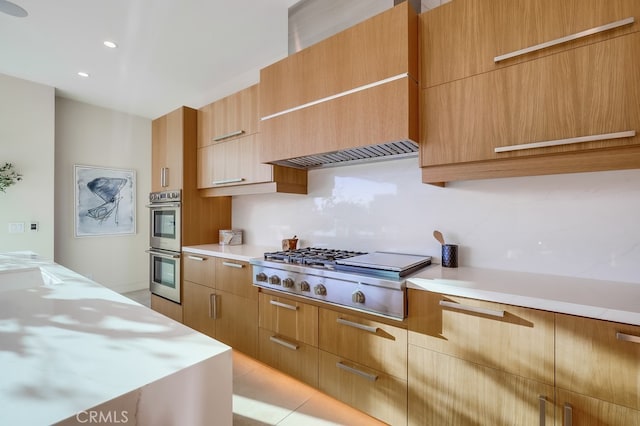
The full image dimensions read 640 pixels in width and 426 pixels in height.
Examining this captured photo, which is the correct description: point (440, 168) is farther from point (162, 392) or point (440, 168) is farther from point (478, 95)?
point (162, 392)

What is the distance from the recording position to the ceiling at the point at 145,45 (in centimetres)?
223

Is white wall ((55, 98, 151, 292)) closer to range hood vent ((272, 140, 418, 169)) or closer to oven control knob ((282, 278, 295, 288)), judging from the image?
range hood vent ((272, 140, 418, 169))

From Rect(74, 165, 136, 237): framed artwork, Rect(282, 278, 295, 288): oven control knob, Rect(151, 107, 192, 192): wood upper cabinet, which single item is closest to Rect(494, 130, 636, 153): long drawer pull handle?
Rect(282, 278, 295, 288): oven control knob

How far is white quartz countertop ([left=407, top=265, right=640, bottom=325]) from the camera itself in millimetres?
1090

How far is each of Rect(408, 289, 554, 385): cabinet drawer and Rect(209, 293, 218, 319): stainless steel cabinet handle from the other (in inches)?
69.2

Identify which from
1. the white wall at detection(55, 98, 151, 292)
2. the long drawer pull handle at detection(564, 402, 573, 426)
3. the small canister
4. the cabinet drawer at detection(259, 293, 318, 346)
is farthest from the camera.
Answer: the white wall at detection(55, 98, 151, 292)

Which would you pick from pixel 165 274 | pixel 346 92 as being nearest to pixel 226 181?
pixel 165 274

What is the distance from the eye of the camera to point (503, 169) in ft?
4.87

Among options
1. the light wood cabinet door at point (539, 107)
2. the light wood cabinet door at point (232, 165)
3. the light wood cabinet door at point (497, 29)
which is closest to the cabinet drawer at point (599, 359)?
the light wood cabinet door at point (539, 107)

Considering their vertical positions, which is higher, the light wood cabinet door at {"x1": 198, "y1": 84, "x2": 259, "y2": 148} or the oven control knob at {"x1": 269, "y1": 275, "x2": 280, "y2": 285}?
the light wood cabinet door at {"x1": 198, "y1": 84, "x2": 259, "y2": 148}

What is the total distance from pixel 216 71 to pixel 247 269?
2.22m

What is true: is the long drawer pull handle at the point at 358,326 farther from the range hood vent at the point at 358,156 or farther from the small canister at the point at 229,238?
the small canister at the point at 229,238

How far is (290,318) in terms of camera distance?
79.4 inches

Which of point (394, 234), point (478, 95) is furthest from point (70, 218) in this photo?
point (478, 95)
